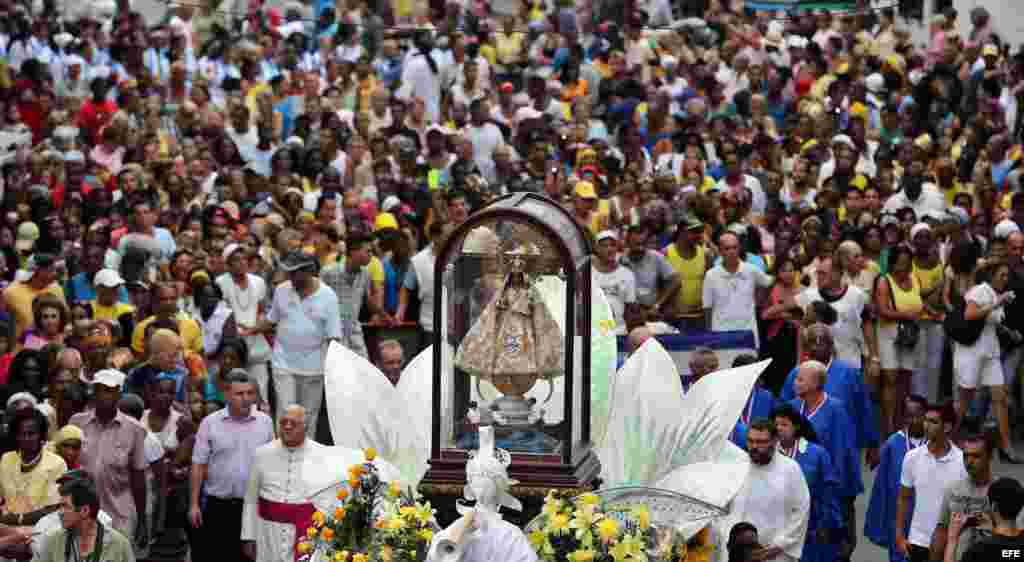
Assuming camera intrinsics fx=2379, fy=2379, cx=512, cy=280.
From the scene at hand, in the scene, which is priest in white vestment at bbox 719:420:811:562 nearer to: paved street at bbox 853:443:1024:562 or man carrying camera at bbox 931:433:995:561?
man carrying camera at bbox 931:433:995:561

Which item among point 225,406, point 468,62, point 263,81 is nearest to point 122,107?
point 263,81

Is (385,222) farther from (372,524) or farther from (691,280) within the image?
(372,524)

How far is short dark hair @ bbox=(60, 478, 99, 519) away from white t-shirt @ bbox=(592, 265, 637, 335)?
6.75 metres

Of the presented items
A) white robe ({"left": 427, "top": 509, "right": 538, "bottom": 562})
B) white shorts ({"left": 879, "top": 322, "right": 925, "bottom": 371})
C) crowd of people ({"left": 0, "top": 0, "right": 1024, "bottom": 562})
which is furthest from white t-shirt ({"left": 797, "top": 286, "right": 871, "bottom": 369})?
white robe ({"left": 427, "top": 509, "right": 538, "bottom": 562})

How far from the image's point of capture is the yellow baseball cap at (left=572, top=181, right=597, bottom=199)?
22.0 m

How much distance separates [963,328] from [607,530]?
8.49m

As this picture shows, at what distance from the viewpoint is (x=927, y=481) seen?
1520cm

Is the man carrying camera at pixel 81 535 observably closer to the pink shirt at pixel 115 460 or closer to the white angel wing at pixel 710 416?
the pink shirt at pixel 115 460

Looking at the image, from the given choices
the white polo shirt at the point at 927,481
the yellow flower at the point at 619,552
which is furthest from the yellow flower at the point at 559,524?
the white polo shirt at the point at 927,481

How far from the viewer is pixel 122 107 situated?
2647cm

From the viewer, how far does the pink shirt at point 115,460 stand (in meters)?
15.8

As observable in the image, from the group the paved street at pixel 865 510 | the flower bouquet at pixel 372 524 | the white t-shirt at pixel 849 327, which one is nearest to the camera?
the flower bouquet at pixel 372 524

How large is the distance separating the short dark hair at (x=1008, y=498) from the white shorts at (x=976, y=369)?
6998 millimetres

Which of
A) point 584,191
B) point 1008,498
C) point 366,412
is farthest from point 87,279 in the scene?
point 1008,498
